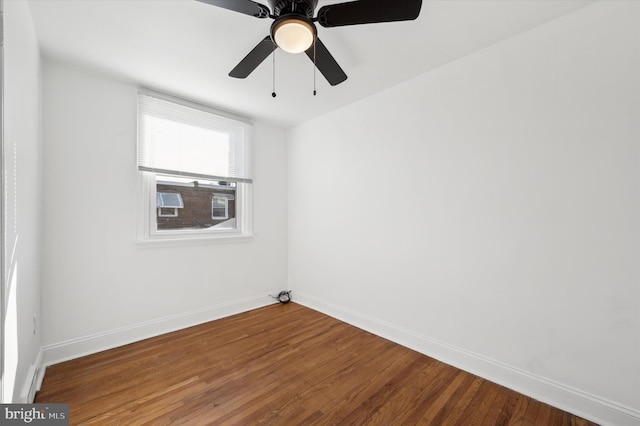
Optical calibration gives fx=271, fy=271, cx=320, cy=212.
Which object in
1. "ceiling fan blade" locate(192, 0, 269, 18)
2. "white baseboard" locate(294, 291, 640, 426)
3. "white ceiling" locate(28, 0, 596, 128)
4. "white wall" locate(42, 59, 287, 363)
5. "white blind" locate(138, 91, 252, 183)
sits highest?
"white ceiling" locate(28, 0, 596, 128)

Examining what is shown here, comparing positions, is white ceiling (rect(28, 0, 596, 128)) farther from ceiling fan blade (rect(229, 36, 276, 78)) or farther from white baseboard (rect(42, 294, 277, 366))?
white baseboard (rect(42, 294, 277, 366))

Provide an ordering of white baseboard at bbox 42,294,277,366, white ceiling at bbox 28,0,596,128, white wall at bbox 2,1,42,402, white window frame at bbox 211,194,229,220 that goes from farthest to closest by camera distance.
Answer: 1. white window frame at bbox 211,194,229,220
2. white baseboard at bbox 42,294,277,366
3. white ceiling at bbox 28,0,596,128
4. white wall at bbox 2,1,42,402

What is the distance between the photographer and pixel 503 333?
1938 mm

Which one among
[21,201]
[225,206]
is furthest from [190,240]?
[21,201]

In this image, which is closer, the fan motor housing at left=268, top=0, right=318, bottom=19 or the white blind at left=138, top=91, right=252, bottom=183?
the fan motor housing at left=268, top=0, right=318, bottom=19

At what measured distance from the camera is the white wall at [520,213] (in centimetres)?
154

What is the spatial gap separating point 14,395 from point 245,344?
1.45 m

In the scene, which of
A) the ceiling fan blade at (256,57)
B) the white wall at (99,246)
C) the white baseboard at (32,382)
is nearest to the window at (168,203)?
the white wall at (99,246)

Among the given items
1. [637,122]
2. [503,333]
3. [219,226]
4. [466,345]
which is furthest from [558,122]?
[219,226]

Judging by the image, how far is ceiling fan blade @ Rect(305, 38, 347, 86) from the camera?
5.35ft

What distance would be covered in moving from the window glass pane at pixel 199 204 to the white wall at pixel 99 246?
260 millimetres

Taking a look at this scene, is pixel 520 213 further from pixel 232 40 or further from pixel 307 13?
pixel 232 40

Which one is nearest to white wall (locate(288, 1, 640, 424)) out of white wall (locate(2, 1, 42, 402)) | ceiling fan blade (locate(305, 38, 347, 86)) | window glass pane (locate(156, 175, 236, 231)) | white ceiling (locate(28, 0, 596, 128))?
white ceiling (locate(28, 0, 596, 128))

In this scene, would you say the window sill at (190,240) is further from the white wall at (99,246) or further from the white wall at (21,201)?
the white wall at (21,201)
